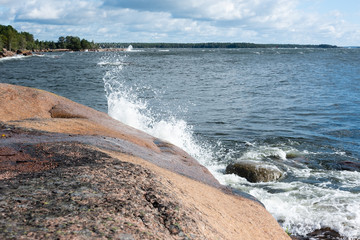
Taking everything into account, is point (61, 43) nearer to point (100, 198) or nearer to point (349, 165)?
point (349, 165)

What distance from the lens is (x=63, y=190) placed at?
3.10m

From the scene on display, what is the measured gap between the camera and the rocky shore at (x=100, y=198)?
2.50 meters

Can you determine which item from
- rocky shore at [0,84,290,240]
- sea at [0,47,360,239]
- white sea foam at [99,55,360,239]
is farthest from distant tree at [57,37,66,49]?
rocky shore at [0,84,290,240]

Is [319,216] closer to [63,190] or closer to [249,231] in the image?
[249,231]

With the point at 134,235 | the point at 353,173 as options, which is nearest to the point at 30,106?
the point at 134,235

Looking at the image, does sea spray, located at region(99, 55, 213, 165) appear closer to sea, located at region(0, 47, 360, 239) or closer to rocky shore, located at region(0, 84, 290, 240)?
sea, located at region(0, 47, 360, 239)

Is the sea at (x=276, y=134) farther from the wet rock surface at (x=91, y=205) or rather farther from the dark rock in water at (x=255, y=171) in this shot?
the wet rock surface at (x=91, y=205)

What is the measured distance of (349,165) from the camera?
10.2 metres

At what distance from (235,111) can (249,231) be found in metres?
15.0

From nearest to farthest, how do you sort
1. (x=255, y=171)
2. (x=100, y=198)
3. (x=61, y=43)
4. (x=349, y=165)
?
(x=100, y=198), (x=255, y=171), (x=349, y=165), (x=61, y=43)

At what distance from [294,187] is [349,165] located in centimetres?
291

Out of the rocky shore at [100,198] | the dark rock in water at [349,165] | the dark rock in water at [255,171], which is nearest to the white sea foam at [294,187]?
the dark rock in water at [255,171]

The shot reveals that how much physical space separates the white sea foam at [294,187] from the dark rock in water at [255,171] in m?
0.22

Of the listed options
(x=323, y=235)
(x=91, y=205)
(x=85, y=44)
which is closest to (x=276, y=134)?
(x=323, y=235)
